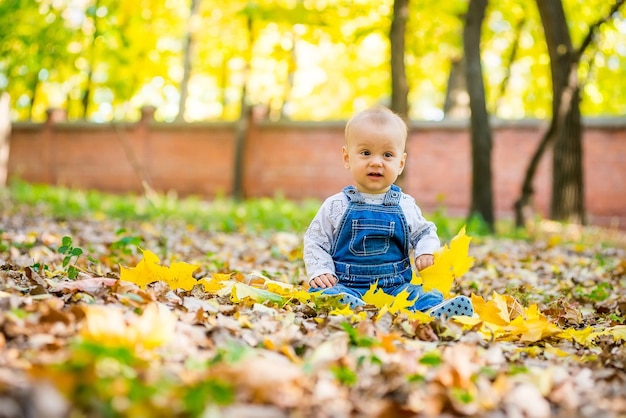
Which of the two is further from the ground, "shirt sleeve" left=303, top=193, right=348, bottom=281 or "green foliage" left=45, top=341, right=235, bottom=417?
"shirt sleeve" left=303, top=193, right=348, bottom=281

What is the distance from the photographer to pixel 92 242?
20.4 feet

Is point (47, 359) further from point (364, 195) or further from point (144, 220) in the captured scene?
point (144, 220)

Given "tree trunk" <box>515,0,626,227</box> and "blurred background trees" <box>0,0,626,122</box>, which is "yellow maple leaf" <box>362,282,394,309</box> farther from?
"tree trunk" <box>515,0,626,227</box>

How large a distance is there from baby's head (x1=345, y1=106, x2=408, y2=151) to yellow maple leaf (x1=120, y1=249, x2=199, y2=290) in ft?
3.52

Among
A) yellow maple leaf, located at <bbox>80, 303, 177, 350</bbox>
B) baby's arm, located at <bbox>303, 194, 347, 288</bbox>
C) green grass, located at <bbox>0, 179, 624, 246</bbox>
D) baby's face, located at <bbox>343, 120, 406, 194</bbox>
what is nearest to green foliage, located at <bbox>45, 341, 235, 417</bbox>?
yellow maple leaf, located at <bbox>80, 303, 177, 350</bbox>

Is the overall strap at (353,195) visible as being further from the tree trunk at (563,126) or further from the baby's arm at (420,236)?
the tree trunk at (563,126)

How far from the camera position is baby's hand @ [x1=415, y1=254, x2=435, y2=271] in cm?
367

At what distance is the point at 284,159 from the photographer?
19.2 m

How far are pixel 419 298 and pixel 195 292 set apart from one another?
3.58 feet

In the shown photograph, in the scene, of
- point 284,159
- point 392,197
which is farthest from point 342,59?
point 392,197

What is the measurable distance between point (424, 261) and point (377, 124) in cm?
73

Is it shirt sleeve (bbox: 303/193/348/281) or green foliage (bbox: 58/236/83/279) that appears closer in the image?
green foliage (bbox: 58/236/83/279)

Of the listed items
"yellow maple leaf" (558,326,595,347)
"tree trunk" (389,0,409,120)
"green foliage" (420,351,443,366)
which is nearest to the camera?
"green foliage" (420,351,443,366)

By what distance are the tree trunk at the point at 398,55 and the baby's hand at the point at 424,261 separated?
6.65 meters
